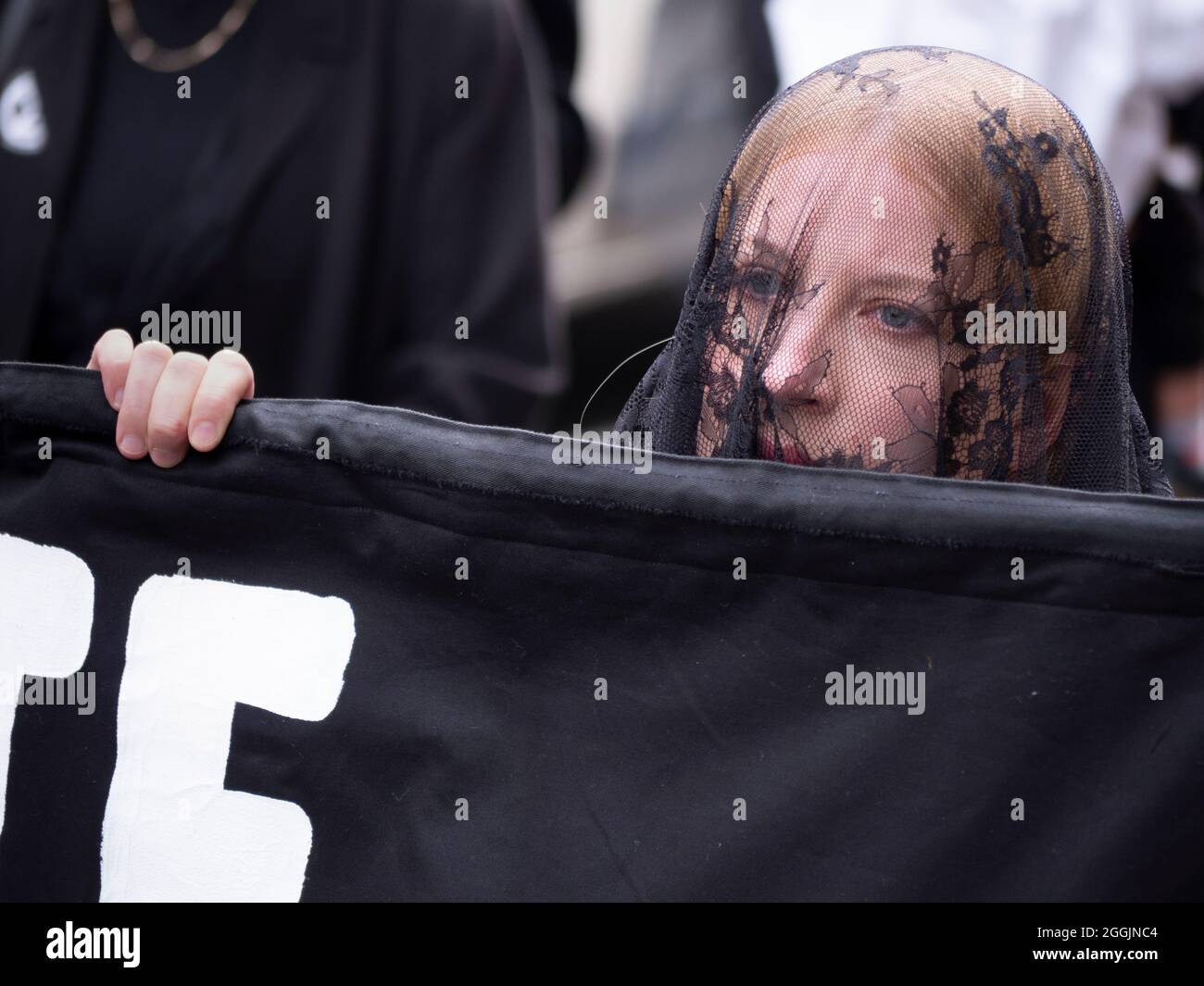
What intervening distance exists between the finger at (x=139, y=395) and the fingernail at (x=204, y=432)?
78 mm

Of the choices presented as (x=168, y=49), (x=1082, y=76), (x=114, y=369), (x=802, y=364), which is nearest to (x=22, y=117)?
(x=168, y=49)

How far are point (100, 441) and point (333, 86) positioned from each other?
1425 millimetres

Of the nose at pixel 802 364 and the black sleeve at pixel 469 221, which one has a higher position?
the black sleeve at pixel 469 221

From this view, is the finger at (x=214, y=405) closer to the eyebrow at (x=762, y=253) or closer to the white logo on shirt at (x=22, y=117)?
the eyebrow at (x=762, y=253)

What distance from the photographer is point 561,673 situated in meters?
1.65

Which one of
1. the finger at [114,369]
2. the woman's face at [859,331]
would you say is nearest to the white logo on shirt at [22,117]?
the finger at [114,369]

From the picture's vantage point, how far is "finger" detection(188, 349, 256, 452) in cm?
179

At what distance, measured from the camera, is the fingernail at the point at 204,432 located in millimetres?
1794

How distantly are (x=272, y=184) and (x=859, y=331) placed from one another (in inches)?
63.5

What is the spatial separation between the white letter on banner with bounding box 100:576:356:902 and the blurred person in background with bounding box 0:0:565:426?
1272mm


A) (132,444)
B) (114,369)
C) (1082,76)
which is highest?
(1082,76)

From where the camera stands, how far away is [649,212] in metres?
6.50

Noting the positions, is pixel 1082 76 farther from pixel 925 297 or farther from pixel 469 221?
pixel 925 297
